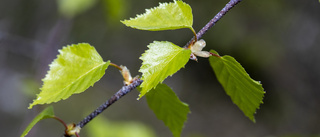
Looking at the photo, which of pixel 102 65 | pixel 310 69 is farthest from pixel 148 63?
pixel 310 69

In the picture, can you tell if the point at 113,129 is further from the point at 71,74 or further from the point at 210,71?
the point at 210,71

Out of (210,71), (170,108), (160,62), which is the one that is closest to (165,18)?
(160,62)

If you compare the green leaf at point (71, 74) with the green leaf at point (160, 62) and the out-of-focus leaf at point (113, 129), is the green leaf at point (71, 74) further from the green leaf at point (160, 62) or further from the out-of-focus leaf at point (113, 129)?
the out-of-focus leaf at point (113, 129)

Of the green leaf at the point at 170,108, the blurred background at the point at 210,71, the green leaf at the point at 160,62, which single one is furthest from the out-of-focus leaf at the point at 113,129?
the blurred background at the point at 210,71

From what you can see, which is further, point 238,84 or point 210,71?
point 210,71

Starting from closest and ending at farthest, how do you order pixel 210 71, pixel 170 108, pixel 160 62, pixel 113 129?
pixel 160 62 → pixel 170 108 → pixel 113 129 → pixel 210 71

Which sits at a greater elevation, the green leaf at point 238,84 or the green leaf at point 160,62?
the green leaf at point 160,62
